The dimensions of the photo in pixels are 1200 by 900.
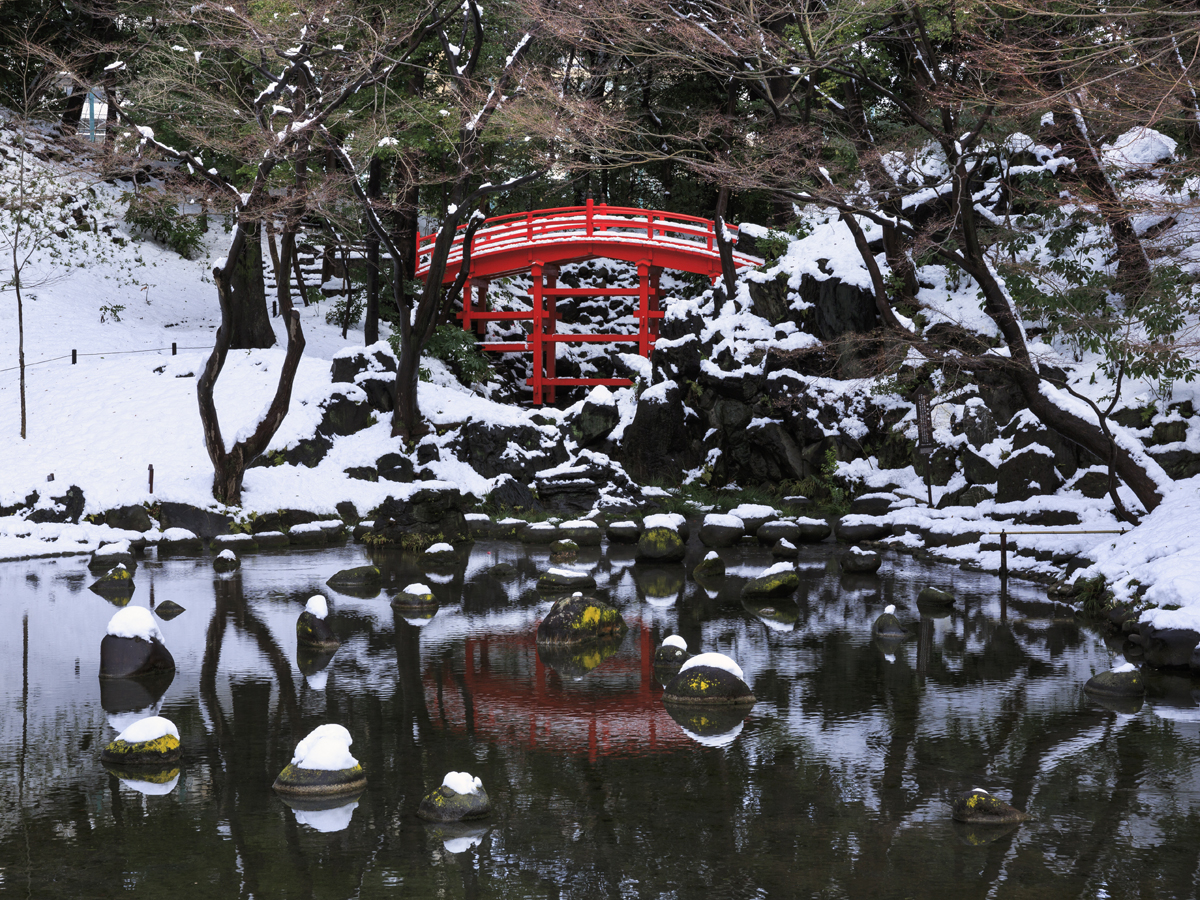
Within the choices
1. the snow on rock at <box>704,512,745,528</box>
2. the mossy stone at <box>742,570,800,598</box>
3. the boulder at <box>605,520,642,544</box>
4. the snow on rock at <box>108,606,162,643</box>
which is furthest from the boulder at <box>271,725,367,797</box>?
the boulder at <box>605,520,642,544</box>

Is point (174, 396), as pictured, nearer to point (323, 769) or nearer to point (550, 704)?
point (550, 704)

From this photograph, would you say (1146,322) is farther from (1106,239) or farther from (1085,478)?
(1106,239)

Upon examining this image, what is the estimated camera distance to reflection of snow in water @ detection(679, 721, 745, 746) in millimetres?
7544

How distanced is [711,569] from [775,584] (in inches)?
80.5

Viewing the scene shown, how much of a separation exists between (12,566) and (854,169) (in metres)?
15.6

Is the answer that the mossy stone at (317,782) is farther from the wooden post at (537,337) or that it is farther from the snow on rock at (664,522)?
the wooden post at (537,337)

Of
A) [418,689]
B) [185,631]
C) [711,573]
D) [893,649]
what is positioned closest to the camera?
[418,689]

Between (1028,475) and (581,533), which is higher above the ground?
(1028,475)

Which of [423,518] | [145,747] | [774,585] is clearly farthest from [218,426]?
[145,747]

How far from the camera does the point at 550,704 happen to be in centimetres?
854

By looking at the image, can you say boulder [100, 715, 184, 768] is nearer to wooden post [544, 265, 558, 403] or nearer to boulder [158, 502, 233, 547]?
boulder [158, 502, 233, 547]

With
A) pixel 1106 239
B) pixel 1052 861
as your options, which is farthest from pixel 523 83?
pixel 1052 861

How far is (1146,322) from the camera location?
1432cm

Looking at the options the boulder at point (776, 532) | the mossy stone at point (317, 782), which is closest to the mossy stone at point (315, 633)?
the mossy stone at point (317, 782)
